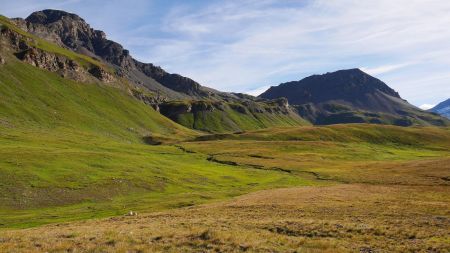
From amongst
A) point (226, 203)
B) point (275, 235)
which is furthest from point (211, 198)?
point (275, 235)

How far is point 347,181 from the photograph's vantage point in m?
91.6

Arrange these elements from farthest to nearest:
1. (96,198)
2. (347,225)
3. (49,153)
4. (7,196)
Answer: (49,153) < (96,198) < (7,196) < (347,225)

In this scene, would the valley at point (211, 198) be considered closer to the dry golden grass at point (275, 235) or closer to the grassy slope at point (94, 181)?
the dry golden grass at point (275, 235)

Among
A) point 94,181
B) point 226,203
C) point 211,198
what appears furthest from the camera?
point 94,181

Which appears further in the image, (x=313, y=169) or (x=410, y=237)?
(x=313, y=169)

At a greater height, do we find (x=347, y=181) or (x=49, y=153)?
(x=49, y=153)

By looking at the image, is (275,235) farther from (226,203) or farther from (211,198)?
(211,198)

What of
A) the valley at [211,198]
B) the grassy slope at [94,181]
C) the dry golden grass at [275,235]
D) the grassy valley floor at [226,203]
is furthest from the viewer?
the grassy slope at [94,181]

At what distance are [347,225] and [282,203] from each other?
19.9 m

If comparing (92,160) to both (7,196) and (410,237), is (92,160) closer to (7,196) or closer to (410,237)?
(7,196)

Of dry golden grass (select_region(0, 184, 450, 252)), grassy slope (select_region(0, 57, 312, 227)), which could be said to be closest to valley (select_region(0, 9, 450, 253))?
dry golden grass (select_region(0, 184, 450, 252))

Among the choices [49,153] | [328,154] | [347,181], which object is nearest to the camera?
[347,181]

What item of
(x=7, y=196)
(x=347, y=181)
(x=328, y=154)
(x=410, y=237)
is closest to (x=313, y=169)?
(x=347, y=181)

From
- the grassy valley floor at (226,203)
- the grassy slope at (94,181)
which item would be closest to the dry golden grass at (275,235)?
the grassy valley floor at (226,203)
